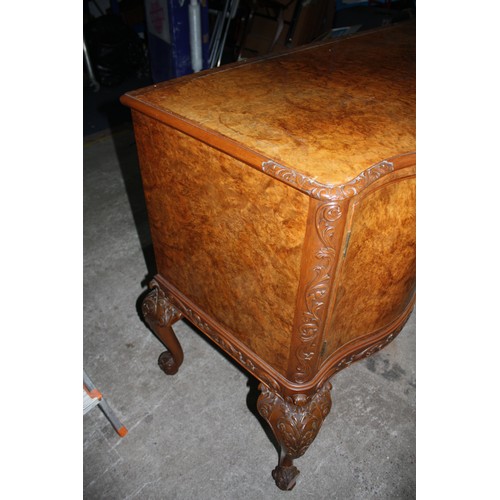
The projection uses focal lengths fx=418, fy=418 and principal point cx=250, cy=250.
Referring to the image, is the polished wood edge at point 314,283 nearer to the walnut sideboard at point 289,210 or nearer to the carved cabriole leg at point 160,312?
the walnut sideboard at point 289,210

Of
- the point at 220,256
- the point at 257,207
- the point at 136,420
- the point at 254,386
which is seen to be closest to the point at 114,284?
the point at 136,420

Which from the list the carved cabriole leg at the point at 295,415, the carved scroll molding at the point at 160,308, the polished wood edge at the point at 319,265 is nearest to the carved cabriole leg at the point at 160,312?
the carved scroll molding at the point at 160,308

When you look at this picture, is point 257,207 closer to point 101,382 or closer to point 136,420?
point 136,420

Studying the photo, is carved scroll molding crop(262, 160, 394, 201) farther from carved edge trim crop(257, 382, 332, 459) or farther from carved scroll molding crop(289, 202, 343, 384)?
carved edge trim crop(257, 382, 332, 459)

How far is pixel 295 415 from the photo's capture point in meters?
1.12

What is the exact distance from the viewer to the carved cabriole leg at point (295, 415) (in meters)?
1.12

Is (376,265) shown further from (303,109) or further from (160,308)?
(160,308)

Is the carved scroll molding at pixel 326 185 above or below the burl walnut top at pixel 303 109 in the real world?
below

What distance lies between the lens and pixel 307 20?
4.61m

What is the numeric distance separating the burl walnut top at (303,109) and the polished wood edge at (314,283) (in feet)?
0.24

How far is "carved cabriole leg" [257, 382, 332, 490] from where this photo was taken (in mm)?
1116

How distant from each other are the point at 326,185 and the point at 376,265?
363 millimetres

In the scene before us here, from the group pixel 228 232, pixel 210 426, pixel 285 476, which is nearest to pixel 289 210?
pixel 228 232

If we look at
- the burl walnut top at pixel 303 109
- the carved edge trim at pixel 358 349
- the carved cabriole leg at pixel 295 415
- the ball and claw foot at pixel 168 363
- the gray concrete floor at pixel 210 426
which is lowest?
the gray concrete floor at pixel 210 426
